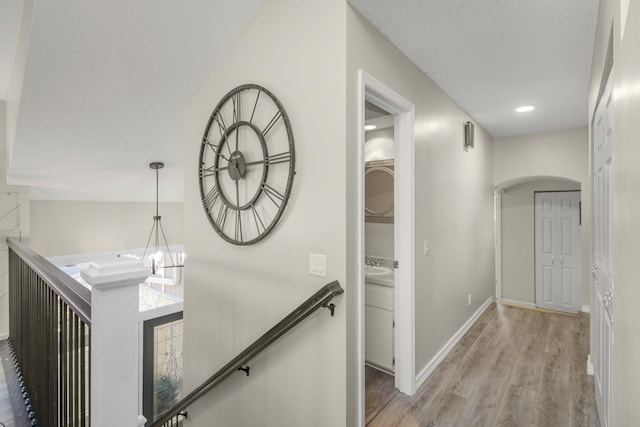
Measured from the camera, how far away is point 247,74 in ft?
6.84

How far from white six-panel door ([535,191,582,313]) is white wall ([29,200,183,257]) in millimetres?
5973

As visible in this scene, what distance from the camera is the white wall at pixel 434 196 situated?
5.51ft

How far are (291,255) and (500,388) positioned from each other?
1944 mm

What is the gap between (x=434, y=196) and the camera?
2658 millimetres

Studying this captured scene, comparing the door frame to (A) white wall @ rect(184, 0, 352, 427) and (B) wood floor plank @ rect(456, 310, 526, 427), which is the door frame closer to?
(B) wood floor plank @ rect(456, 310, 526, 427)

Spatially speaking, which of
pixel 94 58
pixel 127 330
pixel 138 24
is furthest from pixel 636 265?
pixel 94 58

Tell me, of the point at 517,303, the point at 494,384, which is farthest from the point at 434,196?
the point at 517,303

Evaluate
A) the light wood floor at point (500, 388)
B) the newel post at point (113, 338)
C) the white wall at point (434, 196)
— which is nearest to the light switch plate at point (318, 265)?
the white wall at point (434, 196)

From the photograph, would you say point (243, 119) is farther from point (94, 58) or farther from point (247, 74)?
point (94, 58)

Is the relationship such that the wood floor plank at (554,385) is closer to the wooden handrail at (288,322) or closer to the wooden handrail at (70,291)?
the wooden handrail at (288,322)

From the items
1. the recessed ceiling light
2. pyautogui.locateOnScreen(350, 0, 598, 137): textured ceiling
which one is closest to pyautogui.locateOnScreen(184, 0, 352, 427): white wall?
pyautogui.locateOnScreen(350, 0, 598, 137): textured ceiling

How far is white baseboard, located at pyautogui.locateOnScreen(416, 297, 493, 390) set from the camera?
2.45m

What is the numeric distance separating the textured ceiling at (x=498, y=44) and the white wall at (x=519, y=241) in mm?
1980

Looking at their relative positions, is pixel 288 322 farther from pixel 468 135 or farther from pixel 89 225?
pixel 89 225
